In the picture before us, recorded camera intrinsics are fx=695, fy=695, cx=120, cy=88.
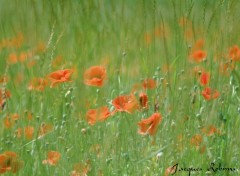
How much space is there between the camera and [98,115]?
1.91m

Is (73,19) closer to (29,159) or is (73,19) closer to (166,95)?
(166,95)

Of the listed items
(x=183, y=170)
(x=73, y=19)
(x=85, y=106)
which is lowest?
(x=183, y=170)

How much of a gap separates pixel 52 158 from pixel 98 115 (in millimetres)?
173

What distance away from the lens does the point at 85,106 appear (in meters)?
2.12

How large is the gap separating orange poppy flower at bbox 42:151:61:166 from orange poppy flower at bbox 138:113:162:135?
24cm

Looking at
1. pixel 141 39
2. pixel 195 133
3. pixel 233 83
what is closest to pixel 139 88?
pixel 141 39

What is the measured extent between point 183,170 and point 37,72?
692 millimetres

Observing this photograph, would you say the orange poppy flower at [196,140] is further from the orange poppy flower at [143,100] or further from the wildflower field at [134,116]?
the orange poppy flower at [143,100]

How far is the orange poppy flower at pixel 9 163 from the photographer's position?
184 cm

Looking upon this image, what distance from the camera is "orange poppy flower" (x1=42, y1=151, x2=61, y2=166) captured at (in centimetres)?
190

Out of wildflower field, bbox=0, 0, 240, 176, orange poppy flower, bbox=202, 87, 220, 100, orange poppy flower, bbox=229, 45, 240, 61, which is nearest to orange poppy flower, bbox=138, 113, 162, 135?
wildflower field, bbox=0, 0, 240, 176

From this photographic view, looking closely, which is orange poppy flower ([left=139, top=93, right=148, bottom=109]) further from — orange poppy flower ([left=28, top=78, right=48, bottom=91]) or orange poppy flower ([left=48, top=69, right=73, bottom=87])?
orange poppy flower ([left=28, top=78, right=48, bottom=91])

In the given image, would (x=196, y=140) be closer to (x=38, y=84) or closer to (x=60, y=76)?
(x=60, y=76)

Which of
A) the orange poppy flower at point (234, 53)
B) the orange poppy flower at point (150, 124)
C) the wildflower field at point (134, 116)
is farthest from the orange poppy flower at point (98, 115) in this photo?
the orange poppy flower at point (234, 53)
